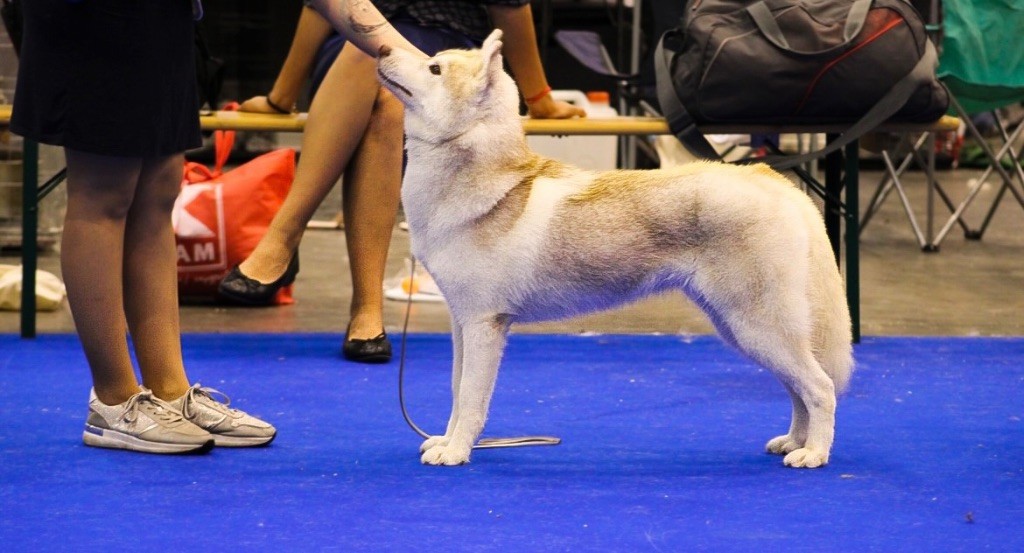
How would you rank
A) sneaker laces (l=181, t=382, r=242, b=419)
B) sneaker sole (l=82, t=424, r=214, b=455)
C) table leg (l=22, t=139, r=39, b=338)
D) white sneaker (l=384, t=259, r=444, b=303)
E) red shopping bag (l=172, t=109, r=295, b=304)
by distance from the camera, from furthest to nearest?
1. white sneaker (l=384, t=259, r=444, b=303)
2. red shopping bag (l=172, t=109, r=295, b=304)
3. table leg (l=22, t=139, r=39, b=338)
4. sneaker laces (l=181, t=382, r=242, b=419)
5. sneaker sole (l=82, t=424, r=214, b=455)

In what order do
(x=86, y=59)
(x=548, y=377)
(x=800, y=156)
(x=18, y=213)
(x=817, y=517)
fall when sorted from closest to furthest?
(x=817, y=517)
(x=86, y=59)
(x=548, y=377)
(x=800, y=156)
(x=18, y=213)

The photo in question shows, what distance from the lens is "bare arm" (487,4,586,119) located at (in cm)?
390

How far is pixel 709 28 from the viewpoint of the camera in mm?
3832

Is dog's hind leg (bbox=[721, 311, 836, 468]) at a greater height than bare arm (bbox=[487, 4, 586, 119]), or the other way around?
bare arm (bbox=[487, 4, 586, 119])

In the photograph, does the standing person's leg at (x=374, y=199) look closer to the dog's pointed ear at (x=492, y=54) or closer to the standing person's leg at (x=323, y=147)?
the standing person's leg at (x=323, y=147)

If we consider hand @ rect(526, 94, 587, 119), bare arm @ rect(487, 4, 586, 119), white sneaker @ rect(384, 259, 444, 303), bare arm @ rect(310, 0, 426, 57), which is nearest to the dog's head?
bare arm @ rect(310, 0, 426, 57)

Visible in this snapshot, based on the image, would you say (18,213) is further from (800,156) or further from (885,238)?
(885,238)

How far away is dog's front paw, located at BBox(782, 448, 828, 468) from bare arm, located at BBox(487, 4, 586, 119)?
1.75m

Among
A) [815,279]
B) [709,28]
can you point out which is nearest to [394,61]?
[815,279]

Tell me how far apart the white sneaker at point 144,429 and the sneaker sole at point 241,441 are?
0.05m

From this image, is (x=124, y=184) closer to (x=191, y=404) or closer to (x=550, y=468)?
(x=191, y=404)

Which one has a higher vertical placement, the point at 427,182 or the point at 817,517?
the point at 427,182

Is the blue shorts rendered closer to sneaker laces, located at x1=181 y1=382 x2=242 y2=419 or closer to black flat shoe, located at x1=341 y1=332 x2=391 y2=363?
black flat shoe, located at x1=341 y1=332 x2=391 y2=363

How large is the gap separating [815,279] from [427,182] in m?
0.80
